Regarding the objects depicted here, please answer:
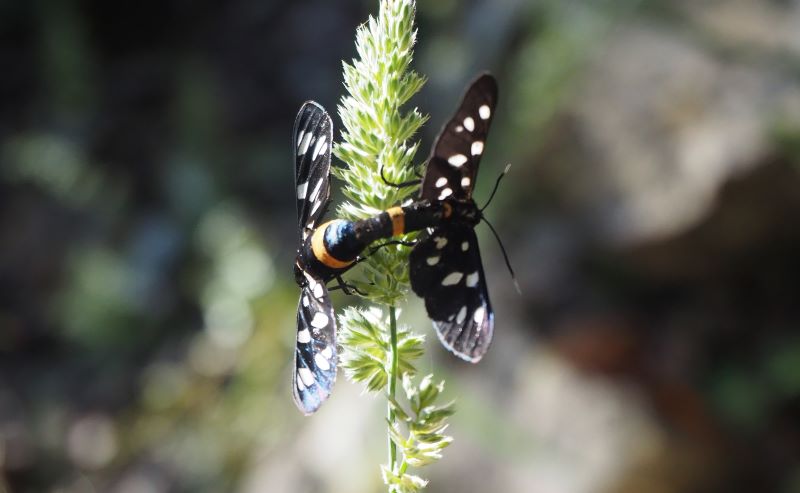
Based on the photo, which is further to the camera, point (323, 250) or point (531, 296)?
point (531, 296)

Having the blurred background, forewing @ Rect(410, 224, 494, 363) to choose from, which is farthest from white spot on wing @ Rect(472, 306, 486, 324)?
the blurred background

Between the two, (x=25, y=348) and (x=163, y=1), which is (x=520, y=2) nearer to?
(x=163, y=1)

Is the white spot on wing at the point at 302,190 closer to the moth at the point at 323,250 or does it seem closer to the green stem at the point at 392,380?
the moth at the point at 323,250

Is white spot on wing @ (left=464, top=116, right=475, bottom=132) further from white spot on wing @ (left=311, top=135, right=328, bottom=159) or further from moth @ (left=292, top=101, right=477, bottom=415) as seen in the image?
white spot on wing @ (left=311, top=135, right=328, bottom=159)

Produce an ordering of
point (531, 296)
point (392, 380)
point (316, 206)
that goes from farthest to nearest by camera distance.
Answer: point (531, 296) → point (316, 206) → point (392, 380)

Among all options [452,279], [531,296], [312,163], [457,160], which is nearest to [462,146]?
[457,160]

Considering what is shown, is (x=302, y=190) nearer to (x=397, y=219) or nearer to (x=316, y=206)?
(x=316, y=206)
